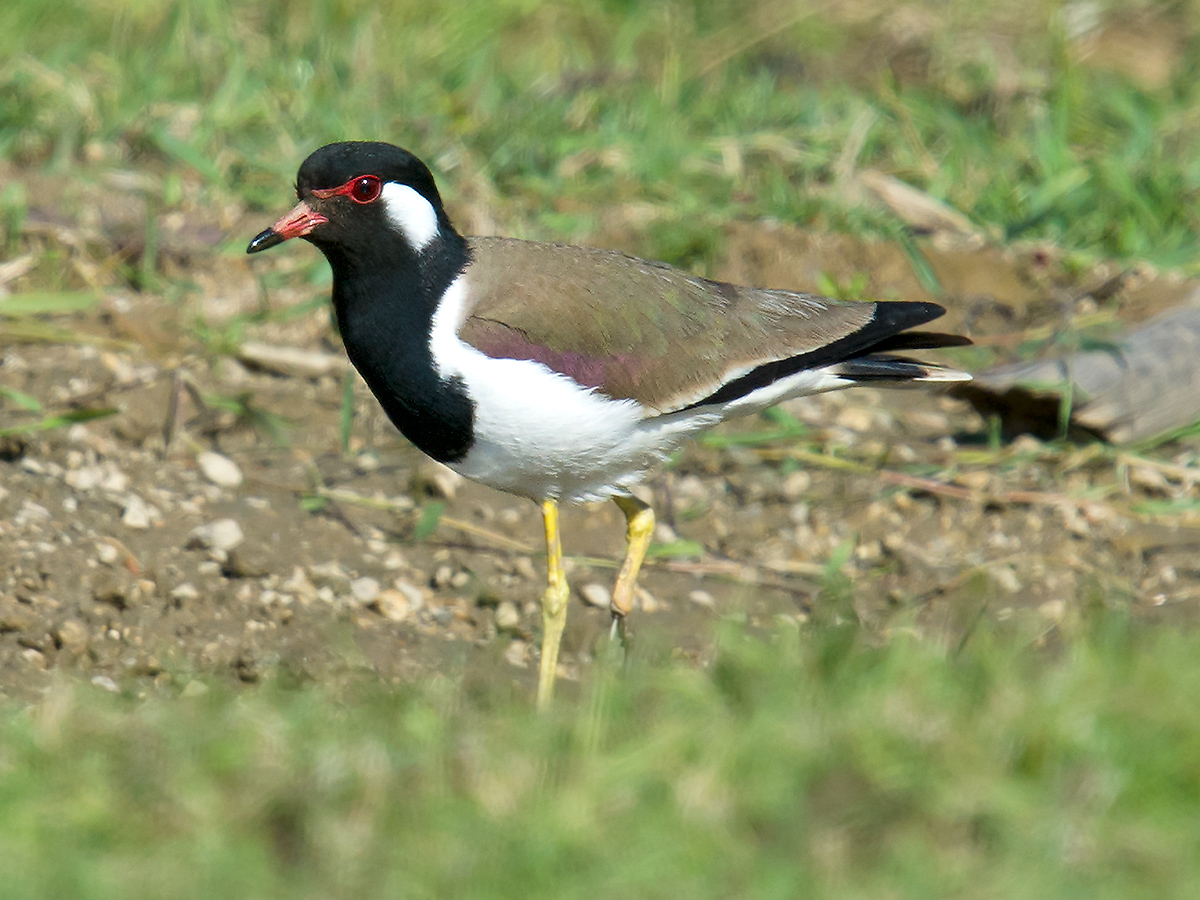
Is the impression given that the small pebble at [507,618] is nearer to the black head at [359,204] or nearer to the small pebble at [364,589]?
the small pebble at [364,589]

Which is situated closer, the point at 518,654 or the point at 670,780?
the point at 670,780

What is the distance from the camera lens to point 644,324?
3926 mm

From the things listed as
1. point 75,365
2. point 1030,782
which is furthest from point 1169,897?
point 75,365

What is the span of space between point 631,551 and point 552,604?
32 cm

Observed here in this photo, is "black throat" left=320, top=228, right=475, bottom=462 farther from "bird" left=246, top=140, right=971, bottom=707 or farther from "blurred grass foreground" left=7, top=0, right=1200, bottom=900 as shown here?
"blurred grass foreground" left=7, top=0, right=1200, bottom=900

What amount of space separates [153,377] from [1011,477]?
2744 mm

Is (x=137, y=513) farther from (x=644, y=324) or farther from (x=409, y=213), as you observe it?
(x=644, y=324)

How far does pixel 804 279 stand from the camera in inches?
220

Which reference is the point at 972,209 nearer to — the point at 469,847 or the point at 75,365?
the point at 75,365

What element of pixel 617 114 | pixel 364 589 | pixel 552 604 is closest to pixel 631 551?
pixel 552 604

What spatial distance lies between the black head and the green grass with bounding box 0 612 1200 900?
1.13 meters

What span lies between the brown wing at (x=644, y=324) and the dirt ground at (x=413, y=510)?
0.62 meters

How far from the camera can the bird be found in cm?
364

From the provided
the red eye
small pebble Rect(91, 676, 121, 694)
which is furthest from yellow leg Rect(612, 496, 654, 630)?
small pebble Rect(91, 676, 121, 694)
